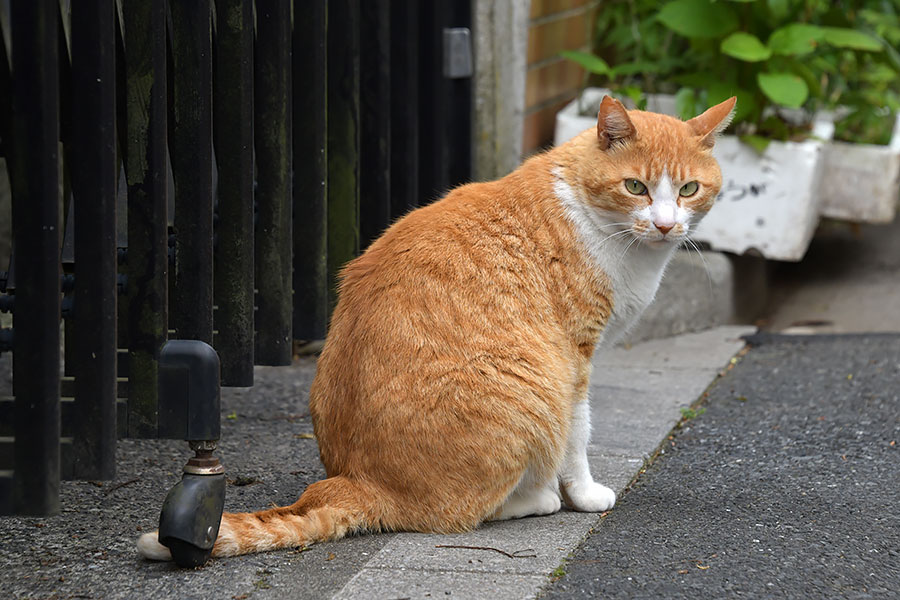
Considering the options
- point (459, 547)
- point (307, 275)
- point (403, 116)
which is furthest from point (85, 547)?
point (403, 116)

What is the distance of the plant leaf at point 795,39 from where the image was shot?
4.74m

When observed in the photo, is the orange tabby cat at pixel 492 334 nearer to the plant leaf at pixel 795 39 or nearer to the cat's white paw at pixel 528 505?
the cat's white paw at pixel 528 505

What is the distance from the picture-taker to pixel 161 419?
7.40 feet

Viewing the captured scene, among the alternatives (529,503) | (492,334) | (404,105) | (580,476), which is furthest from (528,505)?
(404,105)

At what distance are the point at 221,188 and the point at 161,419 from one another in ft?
2.34

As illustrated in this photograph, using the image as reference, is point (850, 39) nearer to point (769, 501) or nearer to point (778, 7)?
point (778, 7)

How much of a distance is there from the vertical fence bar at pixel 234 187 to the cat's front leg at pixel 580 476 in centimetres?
88

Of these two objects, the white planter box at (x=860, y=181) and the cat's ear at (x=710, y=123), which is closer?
the cat's ear at (x=710, y=123)

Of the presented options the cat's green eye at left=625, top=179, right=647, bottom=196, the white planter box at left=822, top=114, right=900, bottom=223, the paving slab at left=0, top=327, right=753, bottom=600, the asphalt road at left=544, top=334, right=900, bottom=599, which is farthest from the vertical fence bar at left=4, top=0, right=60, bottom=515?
the white planter box at left=822, top=114, right=900, bottom=223

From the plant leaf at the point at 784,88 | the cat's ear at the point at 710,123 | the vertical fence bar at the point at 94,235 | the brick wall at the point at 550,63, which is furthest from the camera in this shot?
the brick wall at the point at 550,63

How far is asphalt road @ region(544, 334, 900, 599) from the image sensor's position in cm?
234

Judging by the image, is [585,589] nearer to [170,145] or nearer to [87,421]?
[87,421]

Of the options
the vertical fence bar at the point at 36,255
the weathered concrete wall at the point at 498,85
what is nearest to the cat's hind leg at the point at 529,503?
the vertical fence bar at the point at 36,255

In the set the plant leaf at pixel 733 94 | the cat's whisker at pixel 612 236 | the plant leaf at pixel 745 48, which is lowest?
the cat's whisker at pixel 612 236
